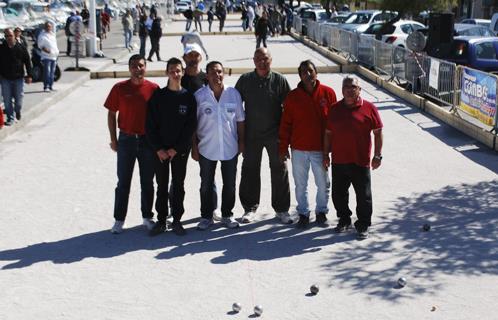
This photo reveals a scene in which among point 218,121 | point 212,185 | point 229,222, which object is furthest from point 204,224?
point 218,121

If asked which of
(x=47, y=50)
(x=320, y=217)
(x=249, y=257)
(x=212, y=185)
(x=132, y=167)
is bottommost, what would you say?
(x=249, y=257)

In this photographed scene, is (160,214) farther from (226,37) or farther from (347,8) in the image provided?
(347,8)

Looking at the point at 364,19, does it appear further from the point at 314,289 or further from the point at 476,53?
the point at 314,289

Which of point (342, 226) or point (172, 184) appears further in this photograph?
point (342, 226)

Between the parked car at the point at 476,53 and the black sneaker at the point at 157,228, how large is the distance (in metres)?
11.6

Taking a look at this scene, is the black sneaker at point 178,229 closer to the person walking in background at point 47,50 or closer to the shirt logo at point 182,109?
the shirt logo at point 182,109

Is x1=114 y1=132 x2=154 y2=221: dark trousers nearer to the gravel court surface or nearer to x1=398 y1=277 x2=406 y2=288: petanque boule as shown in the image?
the gravel court surface

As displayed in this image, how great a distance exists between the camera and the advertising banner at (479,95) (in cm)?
1259

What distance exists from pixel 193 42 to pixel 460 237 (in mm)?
3354

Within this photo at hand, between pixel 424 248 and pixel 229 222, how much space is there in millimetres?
1995

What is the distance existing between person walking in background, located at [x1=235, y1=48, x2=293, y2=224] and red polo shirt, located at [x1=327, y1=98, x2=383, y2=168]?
0.63m

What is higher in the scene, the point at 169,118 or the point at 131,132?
the point at 169,118

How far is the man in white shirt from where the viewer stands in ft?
24.7

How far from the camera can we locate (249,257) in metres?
7.04
